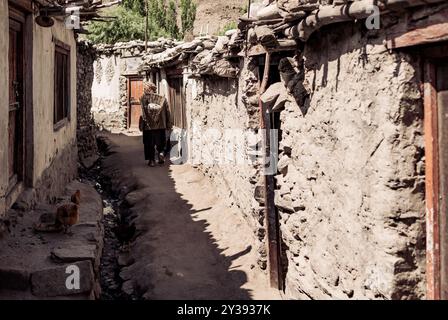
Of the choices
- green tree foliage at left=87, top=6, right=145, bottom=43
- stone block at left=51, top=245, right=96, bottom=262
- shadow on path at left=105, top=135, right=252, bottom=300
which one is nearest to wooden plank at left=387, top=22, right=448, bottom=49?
stone block at left=51, top=245, right=96, bottom=262

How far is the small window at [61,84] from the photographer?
8431 mm

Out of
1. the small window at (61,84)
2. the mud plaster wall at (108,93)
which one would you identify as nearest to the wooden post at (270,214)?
the small window at (61,84)

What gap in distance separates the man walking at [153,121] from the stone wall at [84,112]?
176cm

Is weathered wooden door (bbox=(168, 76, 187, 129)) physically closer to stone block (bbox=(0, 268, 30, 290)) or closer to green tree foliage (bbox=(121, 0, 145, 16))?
stone block (bbox=(0, 268, 30, 290))

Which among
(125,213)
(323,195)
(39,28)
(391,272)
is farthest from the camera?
(125,213)

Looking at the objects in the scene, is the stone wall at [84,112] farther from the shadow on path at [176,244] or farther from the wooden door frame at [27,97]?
the wooden door frame at [27,97]

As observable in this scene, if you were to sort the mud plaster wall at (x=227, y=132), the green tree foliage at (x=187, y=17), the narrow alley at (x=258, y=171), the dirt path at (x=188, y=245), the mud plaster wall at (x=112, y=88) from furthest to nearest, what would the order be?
the green tree foliage at (x=187, y=17), the mud plaster wall at (x=112, y=88), the mud plaster wall at (x=227, y=132), the dirt path at (x=188, y=245), the narrow alley at (x=258, y=171)

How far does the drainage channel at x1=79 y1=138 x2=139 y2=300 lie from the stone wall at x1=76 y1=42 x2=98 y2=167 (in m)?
0.37

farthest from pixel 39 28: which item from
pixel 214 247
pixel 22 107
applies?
pixel 214 247

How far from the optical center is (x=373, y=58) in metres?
3.39

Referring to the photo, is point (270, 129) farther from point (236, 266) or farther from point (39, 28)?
point (39, 28)

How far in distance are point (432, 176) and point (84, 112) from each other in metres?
12.3

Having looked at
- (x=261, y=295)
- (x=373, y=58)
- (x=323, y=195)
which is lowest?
(x=261, y=295)
